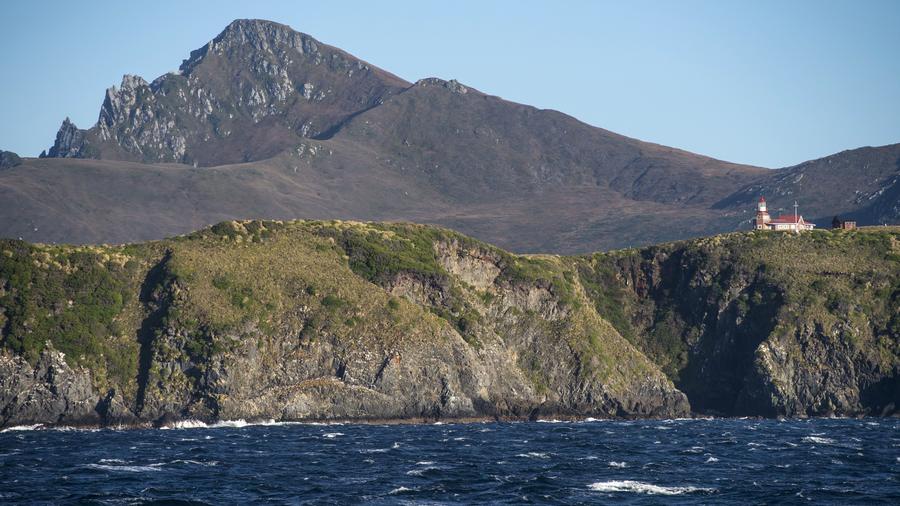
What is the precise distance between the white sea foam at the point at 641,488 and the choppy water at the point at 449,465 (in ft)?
0.21

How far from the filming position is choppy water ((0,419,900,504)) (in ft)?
269

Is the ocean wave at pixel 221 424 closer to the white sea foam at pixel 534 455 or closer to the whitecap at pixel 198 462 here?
the whitecap at pixel 198 462

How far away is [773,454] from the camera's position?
107438 mm

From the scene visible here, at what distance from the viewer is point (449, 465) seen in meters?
98.1

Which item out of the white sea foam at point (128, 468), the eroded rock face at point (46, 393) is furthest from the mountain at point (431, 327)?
the white sea foam at point (128, 468)

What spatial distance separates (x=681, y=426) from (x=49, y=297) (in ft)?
230

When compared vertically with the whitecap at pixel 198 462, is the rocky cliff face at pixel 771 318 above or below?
above

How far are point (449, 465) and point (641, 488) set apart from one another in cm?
1763

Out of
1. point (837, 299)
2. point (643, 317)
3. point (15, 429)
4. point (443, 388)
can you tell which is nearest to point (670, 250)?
point (643, 317)

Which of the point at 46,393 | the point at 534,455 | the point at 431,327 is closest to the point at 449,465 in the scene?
the point at 534,455

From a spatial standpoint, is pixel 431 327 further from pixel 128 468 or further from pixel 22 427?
pixel 128 468

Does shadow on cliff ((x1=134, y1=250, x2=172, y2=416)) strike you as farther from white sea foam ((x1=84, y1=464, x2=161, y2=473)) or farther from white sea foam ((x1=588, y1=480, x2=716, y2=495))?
white sea foam ((x1=588, y1=480, x2=716, y2=495))

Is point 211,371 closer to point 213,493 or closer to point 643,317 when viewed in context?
point 213,493

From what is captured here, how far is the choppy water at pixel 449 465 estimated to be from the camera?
82.1 meters
